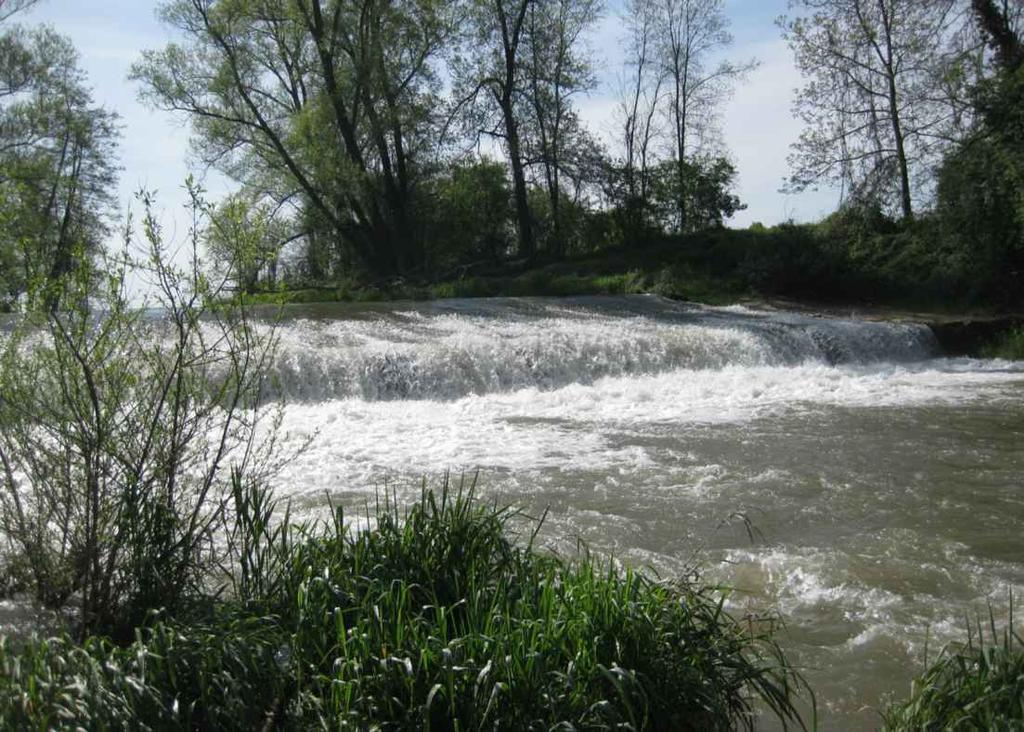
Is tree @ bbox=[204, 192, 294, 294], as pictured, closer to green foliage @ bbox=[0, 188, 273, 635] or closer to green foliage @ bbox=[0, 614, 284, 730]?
green foliage @ bbox=[0, 188, 273, 635]

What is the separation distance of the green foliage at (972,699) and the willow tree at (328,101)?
2236 centimetres

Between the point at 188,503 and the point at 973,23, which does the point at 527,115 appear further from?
the point at 188,503

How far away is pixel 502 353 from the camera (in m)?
13.9

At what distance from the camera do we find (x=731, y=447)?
30.4 ft

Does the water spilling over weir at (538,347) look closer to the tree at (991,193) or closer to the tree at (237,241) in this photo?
the tree at (991,193)

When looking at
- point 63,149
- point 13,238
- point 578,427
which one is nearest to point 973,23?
point 578,427

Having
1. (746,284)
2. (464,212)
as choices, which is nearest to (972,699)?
(746,284)

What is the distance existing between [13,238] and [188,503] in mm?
1690

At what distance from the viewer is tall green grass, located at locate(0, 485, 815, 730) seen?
285cm

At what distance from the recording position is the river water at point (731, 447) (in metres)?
5.21

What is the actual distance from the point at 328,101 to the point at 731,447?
61.1ft

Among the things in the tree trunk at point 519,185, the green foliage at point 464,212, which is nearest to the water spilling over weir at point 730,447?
the green foliage at point 464,212

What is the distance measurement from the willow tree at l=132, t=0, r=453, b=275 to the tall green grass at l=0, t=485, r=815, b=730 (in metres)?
21.4

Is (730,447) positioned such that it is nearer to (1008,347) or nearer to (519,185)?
(1008,347)
